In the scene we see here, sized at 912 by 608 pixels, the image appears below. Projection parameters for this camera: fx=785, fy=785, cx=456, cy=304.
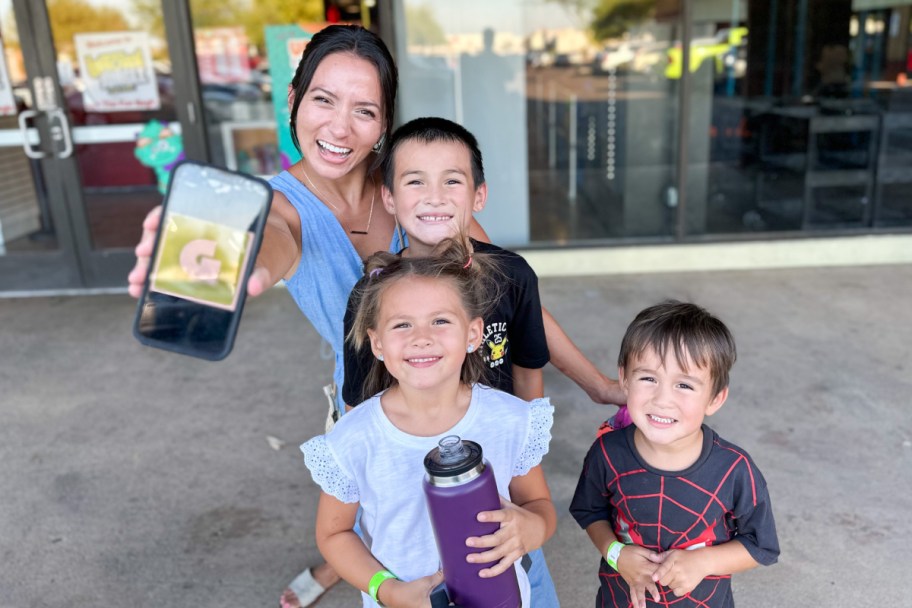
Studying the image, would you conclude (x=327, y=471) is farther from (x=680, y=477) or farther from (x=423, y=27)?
(x=423, y=27)

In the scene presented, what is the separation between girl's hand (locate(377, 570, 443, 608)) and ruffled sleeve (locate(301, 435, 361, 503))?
18cm

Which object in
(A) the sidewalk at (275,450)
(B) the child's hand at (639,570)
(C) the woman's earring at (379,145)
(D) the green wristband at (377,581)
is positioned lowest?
(A) the sidewalk at (275,450)

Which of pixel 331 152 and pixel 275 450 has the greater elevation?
pixel 331 152

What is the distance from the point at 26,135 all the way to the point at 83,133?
0.35m

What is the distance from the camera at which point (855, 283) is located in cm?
509

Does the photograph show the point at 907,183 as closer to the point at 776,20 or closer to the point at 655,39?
the point at 776,20

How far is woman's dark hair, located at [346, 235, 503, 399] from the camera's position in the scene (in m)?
1.41

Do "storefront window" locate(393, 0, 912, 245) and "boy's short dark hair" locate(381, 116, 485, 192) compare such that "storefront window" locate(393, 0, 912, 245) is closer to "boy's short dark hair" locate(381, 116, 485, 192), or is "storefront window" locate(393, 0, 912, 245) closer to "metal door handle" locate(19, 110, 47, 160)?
"metal door handle" locate(19, 110, 47, 160)

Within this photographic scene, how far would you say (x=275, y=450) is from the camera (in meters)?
3.23

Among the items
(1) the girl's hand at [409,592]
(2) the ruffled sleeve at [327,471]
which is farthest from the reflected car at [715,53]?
(1) the girl's hand at [409,592]

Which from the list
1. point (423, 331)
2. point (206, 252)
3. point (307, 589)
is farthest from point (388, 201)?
point (307, 589)

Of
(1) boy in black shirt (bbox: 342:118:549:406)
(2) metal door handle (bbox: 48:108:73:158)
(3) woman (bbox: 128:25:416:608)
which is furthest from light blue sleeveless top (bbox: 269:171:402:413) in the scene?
(2) metal door handle (bbox: 48:108:73:158)

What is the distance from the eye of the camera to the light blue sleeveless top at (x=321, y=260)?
1.60 metres

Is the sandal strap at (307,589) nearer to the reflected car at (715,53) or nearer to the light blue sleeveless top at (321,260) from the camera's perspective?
the light blue sleeveless top at (321,260)
